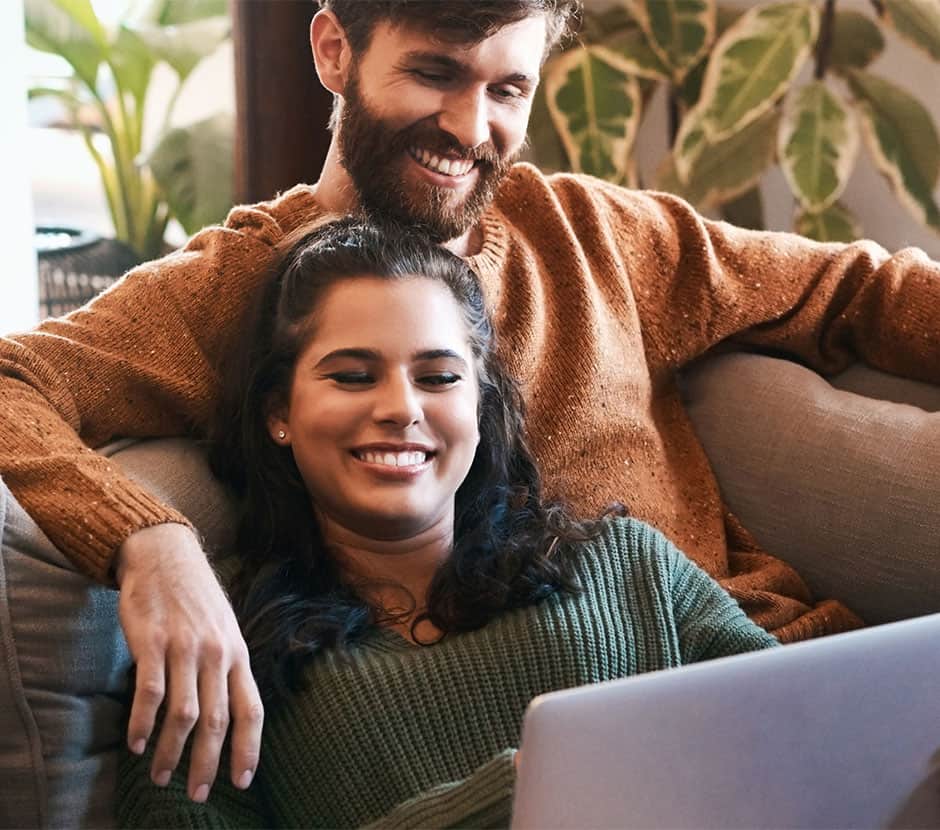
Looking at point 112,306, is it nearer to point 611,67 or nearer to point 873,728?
point 873,728

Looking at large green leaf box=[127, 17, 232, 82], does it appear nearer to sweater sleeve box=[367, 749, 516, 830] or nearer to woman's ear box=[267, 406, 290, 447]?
woman's ear box=[267, 406, 290, 447]

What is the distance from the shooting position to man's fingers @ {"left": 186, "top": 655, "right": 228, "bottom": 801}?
102 cm

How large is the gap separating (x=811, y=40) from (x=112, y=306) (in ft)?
5.02

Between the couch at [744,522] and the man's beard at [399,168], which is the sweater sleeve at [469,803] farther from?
the man's beard at [399,168]

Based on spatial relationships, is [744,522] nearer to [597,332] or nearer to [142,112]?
[597,332]

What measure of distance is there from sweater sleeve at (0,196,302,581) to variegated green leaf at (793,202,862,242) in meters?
1.32

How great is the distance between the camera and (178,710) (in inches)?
39.7

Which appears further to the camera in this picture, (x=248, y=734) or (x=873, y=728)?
(x=248, y=734)

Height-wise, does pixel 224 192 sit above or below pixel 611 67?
below

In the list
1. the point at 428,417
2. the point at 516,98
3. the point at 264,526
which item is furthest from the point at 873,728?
the point at 516,98

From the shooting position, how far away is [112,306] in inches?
55.9

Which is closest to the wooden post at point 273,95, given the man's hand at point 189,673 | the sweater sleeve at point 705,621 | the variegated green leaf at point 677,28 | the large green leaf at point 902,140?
the variegated green leaf at point 677,28

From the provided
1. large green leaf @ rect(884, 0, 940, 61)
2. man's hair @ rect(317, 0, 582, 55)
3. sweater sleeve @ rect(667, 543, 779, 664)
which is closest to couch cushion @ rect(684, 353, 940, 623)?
sweater sleeve @ rect(667, 543, 779, 664)

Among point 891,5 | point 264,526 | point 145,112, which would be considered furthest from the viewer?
point 145,112
